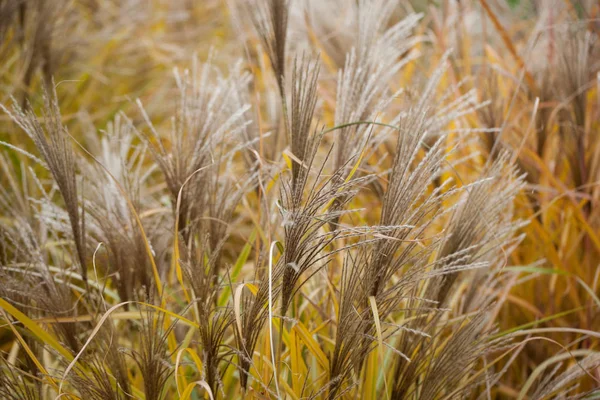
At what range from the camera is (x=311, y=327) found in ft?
2.89

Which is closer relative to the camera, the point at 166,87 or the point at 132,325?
the point at 132,325

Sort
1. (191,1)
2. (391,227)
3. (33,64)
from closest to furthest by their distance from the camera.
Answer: (391,227)
(33,64)
(191,1)

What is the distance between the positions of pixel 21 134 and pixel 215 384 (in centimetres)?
110

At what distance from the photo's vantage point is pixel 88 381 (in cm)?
65

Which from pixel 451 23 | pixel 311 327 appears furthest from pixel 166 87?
pixel 311 327

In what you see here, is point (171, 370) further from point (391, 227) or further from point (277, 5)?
point (277, 5)

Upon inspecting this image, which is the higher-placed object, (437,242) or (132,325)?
(437,242)

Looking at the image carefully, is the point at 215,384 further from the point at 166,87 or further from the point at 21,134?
the point at 166,87

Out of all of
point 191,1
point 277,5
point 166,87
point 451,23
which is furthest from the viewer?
point 191,1

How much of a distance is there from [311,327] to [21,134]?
3.43 ft

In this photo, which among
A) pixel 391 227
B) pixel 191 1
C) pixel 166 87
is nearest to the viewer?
pixel 391 227

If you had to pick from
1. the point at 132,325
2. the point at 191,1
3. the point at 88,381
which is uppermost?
the point at 191,1

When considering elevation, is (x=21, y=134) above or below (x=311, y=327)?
above

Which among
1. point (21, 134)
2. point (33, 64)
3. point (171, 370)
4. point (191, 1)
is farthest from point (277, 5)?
point (191, 1)
